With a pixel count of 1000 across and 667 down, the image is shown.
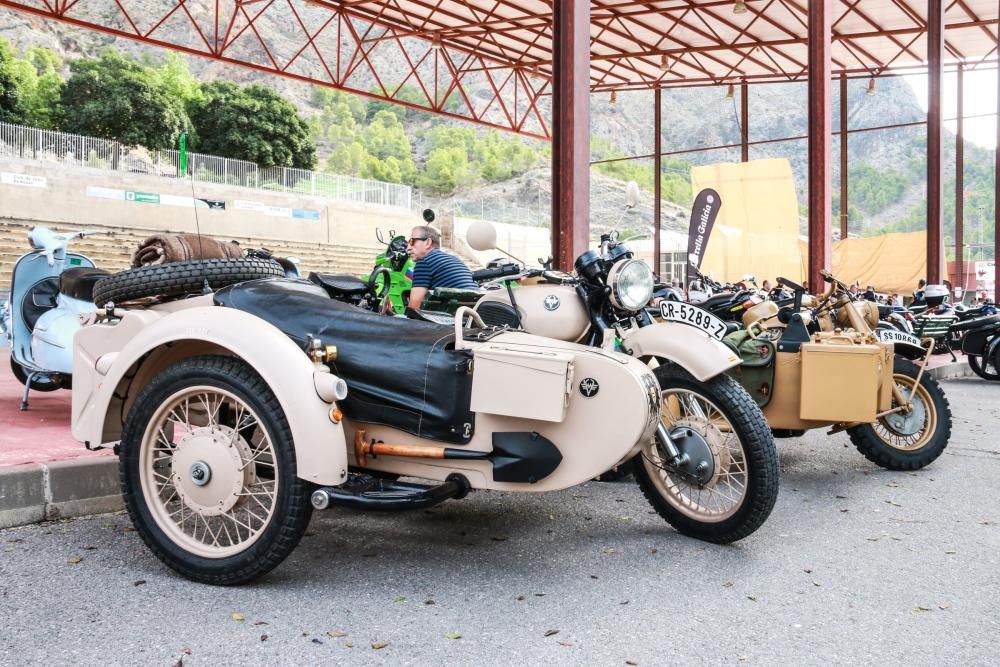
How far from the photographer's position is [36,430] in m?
4.98

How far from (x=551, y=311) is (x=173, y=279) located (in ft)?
5.25

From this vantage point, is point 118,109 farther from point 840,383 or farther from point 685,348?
point 685,348

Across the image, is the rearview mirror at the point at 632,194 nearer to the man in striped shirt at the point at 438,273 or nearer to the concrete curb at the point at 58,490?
the man in striped shirt at the point at 438,273

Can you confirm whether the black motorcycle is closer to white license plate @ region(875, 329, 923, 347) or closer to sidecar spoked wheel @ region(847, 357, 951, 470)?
white license plate @ region(875, 329, 923, 347)

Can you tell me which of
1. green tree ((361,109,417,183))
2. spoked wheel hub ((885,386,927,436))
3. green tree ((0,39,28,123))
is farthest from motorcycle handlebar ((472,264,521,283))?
green tree ((361,109,417,183))

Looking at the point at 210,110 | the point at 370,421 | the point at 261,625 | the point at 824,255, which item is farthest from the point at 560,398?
the point at 210,110

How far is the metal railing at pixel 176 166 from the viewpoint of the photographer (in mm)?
29031

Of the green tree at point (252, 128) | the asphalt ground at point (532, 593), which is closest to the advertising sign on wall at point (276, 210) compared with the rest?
the green tree at point (252, 128)

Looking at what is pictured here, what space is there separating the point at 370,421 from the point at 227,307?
698 mm

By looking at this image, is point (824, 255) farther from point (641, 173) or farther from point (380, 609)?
point (641, 173)

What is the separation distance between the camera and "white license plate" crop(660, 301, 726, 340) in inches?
188

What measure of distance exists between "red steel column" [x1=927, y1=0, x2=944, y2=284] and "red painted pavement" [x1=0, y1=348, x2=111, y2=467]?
1781cm

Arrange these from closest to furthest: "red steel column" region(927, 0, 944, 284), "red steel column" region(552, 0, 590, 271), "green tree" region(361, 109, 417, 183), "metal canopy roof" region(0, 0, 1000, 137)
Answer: "red steel column" region(552, 0, 590, 271) < "red steel column" region(927, 0, 944, 284) < "metal canopy roof" region(0, 0, 1000, 137) < "green tree" region(361, 109, 417, 183)

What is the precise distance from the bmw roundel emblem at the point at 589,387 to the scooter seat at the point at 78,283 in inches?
Result: 146
